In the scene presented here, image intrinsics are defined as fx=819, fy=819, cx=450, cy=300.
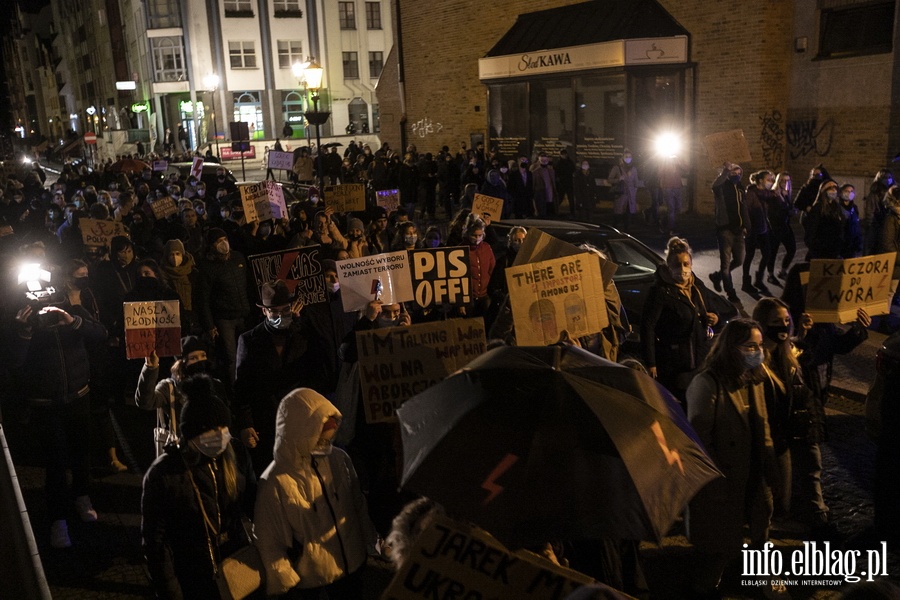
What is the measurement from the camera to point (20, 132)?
110 metres

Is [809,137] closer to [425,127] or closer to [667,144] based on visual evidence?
[667,144]

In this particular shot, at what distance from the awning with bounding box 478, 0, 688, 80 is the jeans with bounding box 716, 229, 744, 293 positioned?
10053 mm

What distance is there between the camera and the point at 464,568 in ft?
9.75

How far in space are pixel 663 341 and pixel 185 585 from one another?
4.01 m

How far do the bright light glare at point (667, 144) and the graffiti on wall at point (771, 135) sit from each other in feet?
6.88

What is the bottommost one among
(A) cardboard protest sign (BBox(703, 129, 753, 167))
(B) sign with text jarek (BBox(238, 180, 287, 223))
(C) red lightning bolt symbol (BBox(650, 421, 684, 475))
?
(C) red lightning bolt symbol (BBox(650, 421, 684, 475))

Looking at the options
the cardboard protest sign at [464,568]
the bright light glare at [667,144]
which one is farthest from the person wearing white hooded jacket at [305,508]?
the bright light glare at [667,144]

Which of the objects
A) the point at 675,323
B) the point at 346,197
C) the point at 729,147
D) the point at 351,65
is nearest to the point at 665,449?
the point at 675,323

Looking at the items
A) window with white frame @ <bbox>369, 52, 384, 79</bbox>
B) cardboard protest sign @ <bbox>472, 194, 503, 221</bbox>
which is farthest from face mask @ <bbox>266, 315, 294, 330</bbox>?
window with white frame @ <bbox>369, 52, 384, 79</bbox>

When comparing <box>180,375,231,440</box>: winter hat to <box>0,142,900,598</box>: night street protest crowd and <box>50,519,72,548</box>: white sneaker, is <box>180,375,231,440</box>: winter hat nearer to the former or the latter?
<box>0,142,900,598</box>: night street protest crowd

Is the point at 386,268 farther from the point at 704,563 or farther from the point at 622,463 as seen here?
the point at 622,463

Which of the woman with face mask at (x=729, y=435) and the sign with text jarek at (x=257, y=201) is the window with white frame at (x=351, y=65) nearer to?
the sign with text jarek at (x=257, y=201)

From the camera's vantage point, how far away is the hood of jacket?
12.4ft

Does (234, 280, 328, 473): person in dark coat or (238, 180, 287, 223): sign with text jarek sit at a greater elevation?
(238, 180, 287, 223): sign with text jarek
